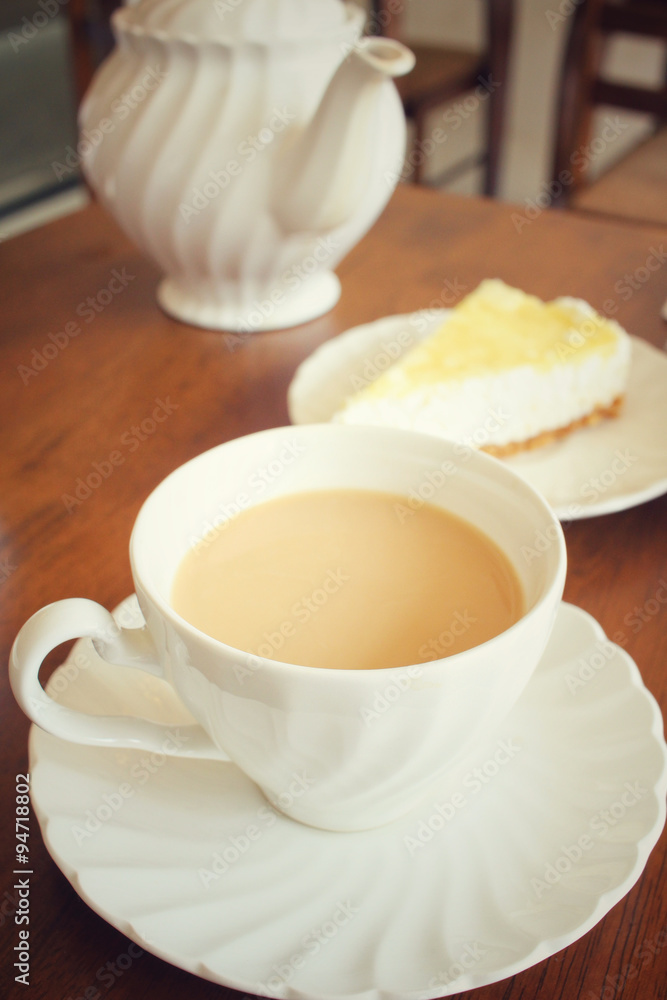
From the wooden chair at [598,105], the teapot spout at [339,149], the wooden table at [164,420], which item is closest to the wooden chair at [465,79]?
the wooden chair at [598,105]

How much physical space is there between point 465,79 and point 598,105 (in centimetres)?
70

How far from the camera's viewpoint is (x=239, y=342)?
101 centimetres

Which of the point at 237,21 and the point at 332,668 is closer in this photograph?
the point at 332,668

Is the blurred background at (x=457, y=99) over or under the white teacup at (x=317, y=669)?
under

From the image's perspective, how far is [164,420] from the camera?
0.87 m

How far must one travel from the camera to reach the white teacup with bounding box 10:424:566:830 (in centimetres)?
39

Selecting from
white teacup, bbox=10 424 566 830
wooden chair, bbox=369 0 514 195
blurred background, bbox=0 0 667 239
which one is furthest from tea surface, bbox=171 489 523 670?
wooden chair, bbox=369 0 514 195

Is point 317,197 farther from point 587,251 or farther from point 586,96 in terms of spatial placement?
point 586,96

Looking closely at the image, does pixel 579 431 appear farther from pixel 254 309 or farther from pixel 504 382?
pixel 254 309

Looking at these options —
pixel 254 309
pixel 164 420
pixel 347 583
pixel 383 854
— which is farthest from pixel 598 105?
pixel 383 854

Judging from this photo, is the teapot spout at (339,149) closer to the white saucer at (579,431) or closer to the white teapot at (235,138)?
the white teapot at (235,138)

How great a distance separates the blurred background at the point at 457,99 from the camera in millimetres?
2457

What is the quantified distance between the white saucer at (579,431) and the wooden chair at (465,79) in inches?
62.8

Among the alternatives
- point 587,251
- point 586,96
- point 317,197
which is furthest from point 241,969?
point 586,96
